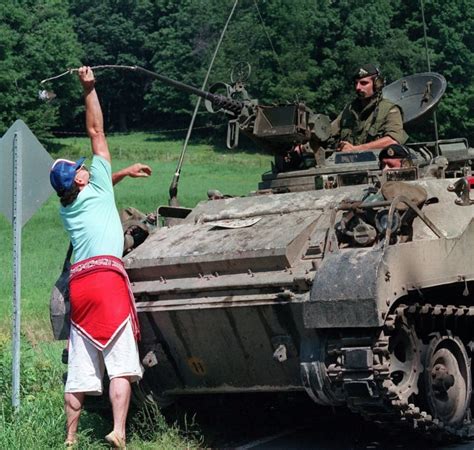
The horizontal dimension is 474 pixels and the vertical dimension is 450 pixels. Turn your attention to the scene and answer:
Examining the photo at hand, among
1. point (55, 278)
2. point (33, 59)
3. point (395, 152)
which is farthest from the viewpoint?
point (33, 59)

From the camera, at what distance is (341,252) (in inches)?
308

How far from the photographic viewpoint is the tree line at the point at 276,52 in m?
56.8

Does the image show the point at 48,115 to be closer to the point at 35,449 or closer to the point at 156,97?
the point at 156,97

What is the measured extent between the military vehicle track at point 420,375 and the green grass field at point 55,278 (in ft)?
5.42

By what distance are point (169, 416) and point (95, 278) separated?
211cm

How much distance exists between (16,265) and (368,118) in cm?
370

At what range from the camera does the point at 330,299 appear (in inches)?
294

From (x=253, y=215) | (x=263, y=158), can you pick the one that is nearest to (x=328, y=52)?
(x=263, y=158)

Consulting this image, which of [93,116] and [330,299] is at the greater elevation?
[93,116]

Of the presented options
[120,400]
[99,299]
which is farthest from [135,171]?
[120,400]

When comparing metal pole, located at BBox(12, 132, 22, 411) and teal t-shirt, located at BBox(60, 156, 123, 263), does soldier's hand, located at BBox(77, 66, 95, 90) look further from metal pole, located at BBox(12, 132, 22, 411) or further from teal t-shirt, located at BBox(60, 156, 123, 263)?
metal pole, located at BBox(12, 132, 22, 411)

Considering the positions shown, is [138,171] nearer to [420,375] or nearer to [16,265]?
[16,265]

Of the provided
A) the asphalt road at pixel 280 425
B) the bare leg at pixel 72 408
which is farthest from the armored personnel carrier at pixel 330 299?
the bare leg at pixel 72 408

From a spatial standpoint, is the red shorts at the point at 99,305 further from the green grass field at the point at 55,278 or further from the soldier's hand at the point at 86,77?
the soldier's hand at the point at 86,77
